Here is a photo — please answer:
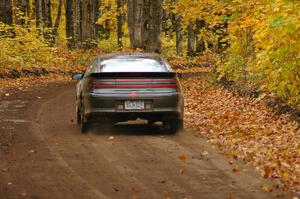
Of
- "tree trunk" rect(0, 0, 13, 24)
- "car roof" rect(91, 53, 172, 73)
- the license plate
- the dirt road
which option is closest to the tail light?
the license plate

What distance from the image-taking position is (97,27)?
57969mm

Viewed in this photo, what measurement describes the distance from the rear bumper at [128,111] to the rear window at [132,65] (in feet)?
1.97

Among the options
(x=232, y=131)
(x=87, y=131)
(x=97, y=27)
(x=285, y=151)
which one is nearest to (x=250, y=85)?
(x=232, y=131)

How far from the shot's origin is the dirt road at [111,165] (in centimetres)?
775

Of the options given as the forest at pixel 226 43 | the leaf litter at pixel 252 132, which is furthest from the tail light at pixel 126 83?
the forest at pixel 226 43

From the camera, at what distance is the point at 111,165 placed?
941cm

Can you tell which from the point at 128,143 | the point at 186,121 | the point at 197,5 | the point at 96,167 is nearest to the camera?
the point at 96,167

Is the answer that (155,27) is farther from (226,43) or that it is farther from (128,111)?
(128,111)

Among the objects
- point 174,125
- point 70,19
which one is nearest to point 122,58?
point 174,125

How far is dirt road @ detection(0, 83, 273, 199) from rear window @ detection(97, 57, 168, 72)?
1294 mm

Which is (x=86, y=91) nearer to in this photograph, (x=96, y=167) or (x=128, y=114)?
(x=128, y=114)

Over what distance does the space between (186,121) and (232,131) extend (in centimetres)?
210

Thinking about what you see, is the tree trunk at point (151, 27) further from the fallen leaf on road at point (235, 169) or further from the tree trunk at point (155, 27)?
the fallen leaf on road at point (235, 169)

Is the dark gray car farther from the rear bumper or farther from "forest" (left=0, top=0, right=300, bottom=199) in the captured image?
"forest" (left=0, top=0, right=300, bottom=199)
